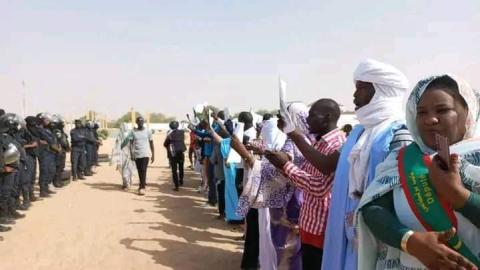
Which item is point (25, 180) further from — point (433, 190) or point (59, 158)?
point (433, 190)

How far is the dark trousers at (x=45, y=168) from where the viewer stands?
11.2 m

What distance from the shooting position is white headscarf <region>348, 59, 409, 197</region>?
2309mm

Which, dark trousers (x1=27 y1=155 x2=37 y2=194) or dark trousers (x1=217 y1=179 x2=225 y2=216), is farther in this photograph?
dark trousers (x1=27 y1=155 x2=37 y2=194)

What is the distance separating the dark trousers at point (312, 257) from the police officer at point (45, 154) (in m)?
9.30

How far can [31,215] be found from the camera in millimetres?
9109

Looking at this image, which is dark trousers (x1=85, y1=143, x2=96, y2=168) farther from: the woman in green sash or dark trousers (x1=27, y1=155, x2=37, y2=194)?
the woman in green sash

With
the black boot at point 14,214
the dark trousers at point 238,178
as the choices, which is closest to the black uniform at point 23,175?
the black boot at point 14,214

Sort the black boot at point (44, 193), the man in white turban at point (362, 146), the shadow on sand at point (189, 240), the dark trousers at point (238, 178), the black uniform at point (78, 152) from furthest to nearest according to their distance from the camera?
the black uniform at point (78, 152)
the black boot at point (44, 193)
the dark trousers at point (238, 178)
the shadow on sand at point (189, 240)
the man in white turban at point (362, 146)

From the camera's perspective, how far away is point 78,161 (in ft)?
49.7

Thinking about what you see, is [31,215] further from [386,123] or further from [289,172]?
[386,123]

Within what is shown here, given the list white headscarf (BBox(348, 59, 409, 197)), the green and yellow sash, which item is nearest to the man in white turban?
white headscarf (BBox(348, 59, 409, 197))

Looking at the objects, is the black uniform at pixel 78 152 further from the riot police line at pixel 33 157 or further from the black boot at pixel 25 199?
the black boot at pixel 25 199

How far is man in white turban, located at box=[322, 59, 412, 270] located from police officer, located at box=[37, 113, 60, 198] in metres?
9.86

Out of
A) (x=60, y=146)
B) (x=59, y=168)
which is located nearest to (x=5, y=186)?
(x=60, y=146)
